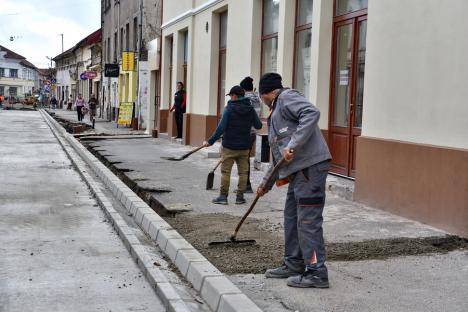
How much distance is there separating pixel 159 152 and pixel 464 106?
1134cm

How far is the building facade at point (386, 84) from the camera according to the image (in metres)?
7.14

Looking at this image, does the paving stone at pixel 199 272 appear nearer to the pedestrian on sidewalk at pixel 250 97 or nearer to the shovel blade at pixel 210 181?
the pedestrian on sidewalk at pixel 250 97

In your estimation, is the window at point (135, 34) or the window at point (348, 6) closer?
the window at point (348, 6)

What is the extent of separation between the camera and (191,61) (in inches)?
769

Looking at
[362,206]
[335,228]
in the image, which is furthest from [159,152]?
[335,228]

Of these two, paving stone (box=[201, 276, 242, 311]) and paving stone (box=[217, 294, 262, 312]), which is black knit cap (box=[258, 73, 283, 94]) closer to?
paving stone (box=[201, 276, 242, 311])

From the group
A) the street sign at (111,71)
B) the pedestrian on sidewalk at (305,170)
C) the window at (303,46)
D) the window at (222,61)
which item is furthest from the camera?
the street sign at (111,71)

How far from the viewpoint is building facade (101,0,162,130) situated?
26.4m

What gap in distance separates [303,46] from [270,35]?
6.14 ft

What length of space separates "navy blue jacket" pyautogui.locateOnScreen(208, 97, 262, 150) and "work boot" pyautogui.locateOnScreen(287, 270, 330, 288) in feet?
13.6

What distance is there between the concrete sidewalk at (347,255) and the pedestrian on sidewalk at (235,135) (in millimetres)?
323

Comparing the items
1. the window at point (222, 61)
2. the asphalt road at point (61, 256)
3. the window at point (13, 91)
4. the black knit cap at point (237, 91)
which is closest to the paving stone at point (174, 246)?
the asphalt road at point (61, 256)

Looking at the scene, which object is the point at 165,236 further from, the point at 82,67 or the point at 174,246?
the point at 82,67

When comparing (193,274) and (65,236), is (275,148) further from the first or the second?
(65,236)
